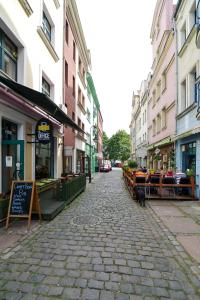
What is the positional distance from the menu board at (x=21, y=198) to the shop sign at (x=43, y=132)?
1995mm

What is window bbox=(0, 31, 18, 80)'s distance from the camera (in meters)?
7.75

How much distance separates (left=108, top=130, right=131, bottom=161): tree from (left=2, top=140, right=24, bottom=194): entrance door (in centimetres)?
6987

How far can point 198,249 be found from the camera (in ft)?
A: 16.5

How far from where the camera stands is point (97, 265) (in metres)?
4.20

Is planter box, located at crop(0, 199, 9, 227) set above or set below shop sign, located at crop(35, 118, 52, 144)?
below

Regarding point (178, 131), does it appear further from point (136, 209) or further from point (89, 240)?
point (89, 240)

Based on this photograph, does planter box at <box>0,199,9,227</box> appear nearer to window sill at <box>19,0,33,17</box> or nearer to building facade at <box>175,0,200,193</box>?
window sill at <box>19,0,33,17</box>

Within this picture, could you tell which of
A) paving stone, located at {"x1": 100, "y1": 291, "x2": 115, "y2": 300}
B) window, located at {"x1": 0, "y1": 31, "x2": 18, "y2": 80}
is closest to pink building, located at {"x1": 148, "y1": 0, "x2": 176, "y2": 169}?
window, located at {"x1": 0, "y1": 31, "x2": 18, "y2": 80}

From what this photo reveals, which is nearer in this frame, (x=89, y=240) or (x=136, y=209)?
(x=89, y=240)

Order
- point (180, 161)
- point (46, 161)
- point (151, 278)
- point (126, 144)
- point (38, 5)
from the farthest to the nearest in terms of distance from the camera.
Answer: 1. point (126, 144)
2. point (180, 161)
3. point (46, 161)
4. point (38, 5)
5. point (151, 278)

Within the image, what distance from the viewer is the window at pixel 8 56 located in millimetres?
7746

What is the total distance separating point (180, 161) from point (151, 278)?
1132 cm

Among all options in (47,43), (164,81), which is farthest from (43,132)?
(164,81)

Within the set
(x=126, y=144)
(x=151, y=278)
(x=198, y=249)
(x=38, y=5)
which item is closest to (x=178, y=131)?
(x=38, y=5)
